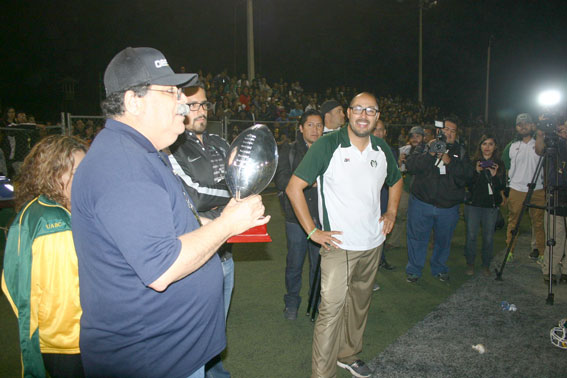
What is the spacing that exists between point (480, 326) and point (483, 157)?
2524 millimetres

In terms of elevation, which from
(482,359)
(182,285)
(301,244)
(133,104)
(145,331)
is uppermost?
(133,104)

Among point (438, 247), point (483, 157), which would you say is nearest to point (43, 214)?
point (438, 247)

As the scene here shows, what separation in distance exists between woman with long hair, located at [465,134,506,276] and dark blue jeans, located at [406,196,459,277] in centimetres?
36

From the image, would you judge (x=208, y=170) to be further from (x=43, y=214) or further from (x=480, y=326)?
(x=480, y=326)

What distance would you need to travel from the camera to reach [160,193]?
1.30 metres

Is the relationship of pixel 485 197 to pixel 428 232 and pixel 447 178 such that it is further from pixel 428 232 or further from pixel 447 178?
pixel 428 232

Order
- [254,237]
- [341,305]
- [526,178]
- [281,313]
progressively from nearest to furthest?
[254,237] < [341,305] < [281,313] < [526,178]

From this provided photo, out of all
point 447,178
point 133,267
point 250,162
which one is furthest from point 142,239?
point 447,178

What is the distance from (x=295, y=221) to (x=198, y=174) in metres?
1.68

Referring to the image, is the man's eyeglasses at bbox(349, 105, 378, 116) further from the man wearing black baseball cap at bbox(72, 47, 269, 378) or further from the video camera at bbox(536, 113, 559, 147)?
the video camera at bbox(536, 113, 559, 147)

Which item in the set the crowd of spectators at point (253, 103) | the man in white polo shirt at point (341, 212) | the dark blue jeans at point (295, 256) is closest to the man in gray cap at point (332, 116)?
the dark blue jeans at point (295, 256)

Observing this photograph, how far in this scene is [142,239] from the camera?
4.03 ft

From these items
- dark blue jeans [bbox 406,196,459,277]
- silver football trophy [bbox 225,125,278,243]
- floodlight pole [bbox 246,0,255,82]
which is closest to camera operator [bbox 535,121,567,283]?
dark blue jeans [bbox 406,196,459,277]

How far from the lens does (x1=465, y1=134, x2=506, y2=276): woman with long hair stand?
17.0 ft
